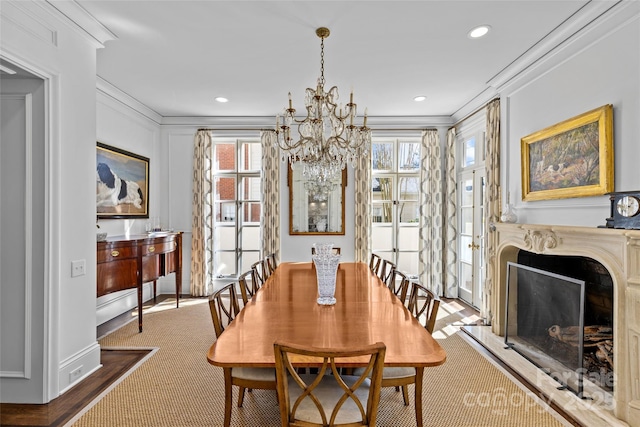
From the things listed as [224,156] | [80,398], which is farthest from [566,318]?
[224,156]

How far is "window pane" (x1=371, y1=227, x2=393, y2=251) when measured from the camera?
5508mm

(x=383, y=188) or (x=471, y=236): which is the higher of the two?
(x=383, y=188)

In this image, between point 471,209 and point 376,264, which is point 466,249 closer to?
point 471,209

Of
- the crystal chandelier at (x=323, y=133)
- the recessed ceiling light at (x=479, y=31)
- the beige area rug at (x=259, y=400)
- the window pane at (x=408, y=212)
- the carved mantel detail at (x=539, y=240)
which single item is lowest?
the beige area rug at (x=259, y=400)

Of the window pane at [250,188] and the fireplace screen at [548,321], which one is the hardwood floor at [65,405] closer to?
the window pane at [250,188]

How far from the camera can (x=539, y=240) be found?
9.46ft

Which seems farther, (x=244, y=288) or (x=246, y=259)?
(x=246, y=259)

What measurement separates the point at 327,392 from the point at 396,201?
4192 millimetres

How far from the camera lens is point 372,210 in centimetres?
542

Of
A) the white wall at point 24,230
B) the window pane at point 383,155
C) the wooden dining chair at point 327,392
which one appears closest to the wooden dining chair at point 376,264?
the window pane at point 383,155

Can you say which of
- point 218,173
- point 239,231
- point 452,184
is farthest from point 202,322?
point 452,184

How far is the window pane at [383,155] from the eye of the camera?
5516 mm

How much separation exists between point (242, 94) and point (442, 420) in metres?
4.09

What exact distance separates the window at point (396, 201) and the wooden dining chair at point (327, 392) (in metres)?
3.94
